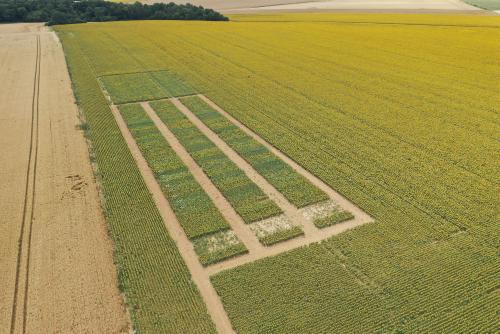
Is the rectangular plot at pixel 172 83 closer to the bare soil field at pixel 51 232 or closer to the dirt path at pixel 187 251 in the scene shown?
the bare soil field at pixel 51 232

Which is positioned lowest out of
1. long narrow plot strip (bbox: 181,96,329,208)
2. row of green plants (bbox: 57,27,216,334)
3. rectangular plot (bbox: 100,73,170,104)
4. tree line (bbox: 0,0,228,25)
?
row of green plants (bbox: 57,27,216,334)

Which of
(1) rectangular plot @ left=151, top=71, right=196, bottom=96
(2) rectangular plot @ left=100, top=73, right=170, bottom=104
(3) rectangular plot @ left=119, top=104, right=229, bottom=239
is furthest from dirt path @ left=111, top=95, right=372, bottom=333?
(1) rectangular plot @ left=151, top=71, right=196, bottom=96

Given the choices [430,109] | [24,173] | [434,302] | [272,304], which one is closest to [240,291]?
[272,304]

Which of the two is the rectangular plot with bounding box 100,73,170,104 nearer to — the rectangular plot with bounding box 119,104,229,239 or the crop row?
the crop row

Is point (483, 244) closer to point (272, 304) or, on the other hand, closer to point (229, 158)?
point (272, 304)

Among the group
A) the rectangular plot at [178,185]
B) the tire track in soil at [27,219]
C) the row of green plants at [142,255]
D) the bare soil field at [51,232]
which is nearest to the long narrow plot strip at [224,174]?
the rectangular plot at [178,185]

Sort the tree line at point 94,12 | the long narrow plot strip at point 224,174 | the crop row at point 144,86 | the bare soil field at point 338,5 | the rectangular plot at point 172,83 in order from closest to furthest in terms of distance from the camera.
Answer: the long narrow plot strip at point 224,174, the crop row at point 144,86, the rectangular plot at point 172,83, the tree line at point 94,12, the bare soil field at point 338,5
